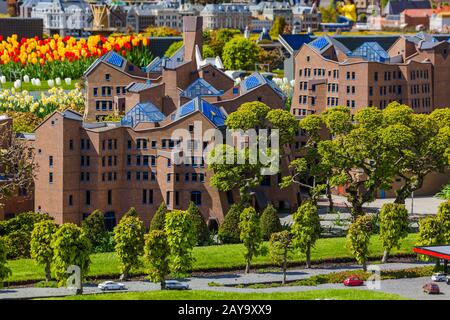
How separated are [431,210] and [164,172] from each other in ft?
Result: 56.2

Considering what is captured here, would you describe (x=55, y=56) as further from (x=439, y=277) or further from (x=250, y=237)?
(x=439, y=277)

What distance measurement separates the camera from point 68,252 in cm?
8044

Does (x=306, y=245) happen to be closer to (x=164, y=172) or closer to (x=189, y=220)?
(x=189, y=220)

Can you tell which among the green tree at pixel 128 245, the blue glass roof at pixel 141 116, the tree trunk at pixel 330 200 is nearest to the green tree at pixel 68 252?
the green tree at pixel 128 245

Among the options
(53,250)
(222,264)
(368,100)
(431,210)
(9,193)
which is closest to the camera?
(53,250)

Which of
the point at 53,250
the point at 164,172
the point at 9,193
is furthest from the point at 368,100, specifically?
the point at 53,250

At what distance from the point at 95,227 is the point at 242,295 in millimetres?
21657

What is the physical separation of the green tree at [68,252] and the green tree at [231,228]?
13.8 metres

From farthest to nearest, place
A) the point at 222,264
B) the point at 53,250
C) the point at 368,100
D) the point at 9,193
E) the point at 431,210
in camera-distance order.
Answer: the point at 368,100 → the point at 431,210 → the point at 9,193 → the point at 222,264 → the point at 53,250

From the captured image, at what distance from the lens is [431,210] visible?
340ft

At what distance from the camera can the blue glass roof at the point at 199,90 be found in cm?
11018

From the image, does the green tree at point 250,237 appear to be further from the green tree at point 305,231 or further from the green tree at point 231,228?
the green tree at point 231,228

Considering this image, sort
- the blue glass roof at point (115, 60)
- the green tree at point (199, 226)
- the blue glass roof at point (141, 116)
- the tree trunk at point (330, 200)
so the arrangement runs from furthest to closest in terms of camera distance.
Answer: the blue glass roof at point (115, 60) → the blue glass roof at point (141, 116) → the tree trunk at point (330, 200) → the green tree at point (199, 226)

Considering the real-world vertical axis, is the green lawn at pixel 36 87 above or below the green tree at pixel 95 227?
above
